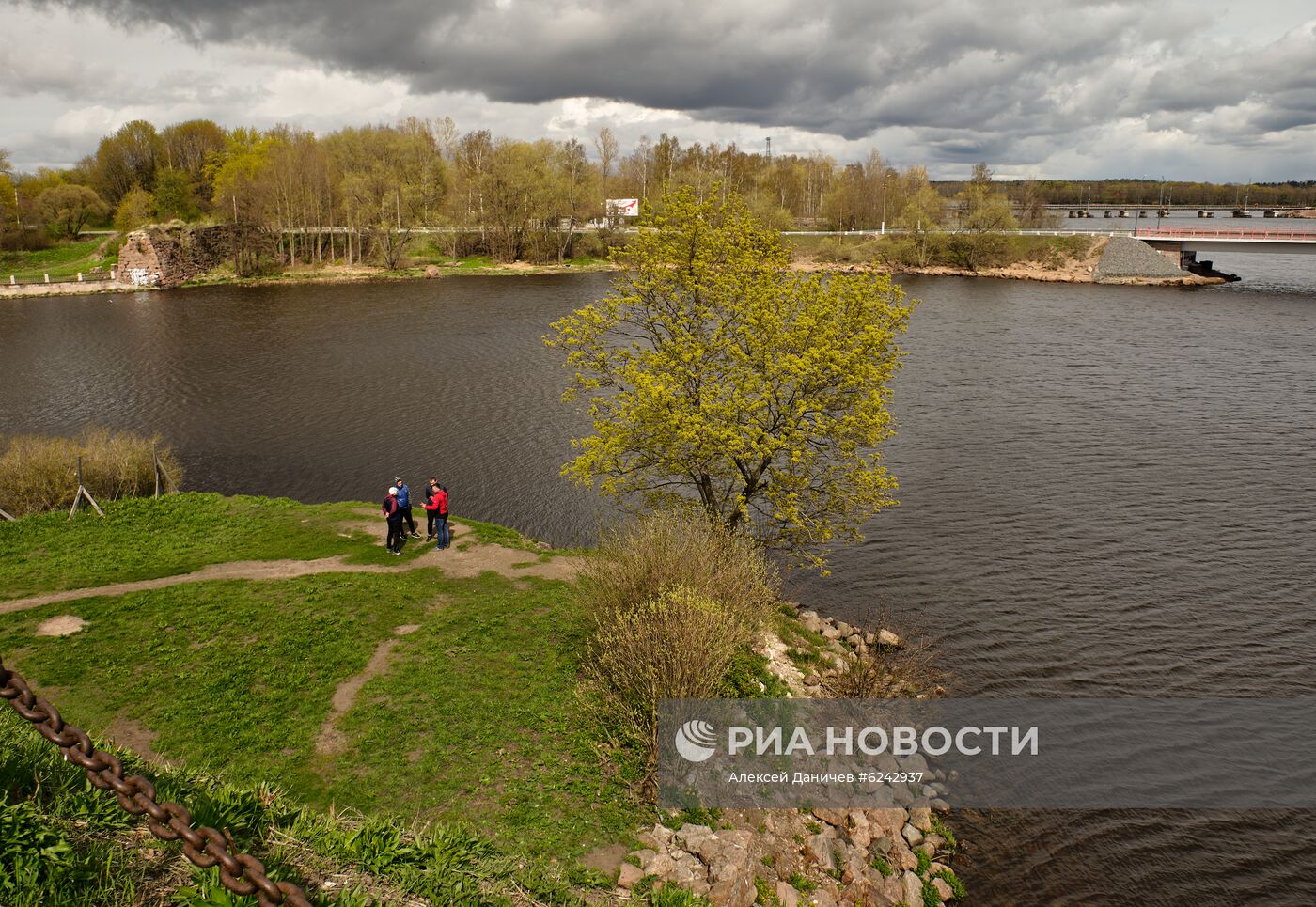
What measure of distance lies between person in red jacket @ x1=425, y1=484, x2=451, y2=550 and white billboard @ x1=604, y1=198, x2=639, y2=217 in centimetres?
11426

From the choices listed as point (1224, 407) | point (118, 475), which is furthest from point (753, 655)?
point (1224, 407)

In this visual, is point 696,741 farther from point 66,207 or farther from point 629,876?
point 66,207

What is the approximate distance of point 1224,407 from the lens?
150 feet

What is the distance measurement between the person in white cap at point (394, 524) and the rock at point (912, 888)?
16982mm

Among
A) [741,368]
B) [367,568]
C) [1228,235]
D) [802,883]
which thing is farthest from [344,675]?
[1228,235]

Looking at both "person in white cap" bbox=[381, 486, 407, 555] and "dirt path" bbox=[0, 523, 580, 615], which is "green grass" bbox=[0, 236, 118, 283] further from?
"person in white cap" bbox=[381, 486, 407, 555]

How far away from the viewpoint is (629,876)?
40.2 feet

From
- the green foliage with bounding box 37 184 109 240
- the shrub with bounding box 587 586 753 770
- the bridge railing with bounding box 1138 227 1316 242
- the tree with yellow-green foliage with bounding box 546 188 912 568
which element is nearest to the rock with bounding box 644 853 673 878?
the shrub with bounding box 587 586 753 770

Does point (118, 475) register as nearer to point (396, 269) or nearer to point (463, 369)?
point (463, 369)

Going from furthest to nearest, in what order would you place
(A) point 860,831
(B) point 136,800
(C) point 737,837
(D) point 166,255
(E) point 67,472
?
1. (D) point 166,255
2. (E) point 67,472
3. (A) point 860,831
4. (C) point 737,837
5. (B) point 136,800

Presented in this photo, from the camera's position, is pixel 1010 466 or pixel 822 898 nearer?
pixel 822 898

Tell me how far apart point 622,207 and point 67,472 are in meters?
124

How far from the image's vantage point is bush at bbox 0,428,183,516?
27578 mm

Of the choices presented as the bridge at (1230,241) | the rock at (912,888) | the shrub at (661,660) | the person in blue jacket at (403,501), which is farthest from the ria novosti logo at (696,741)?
the bridge at (1230,241)
